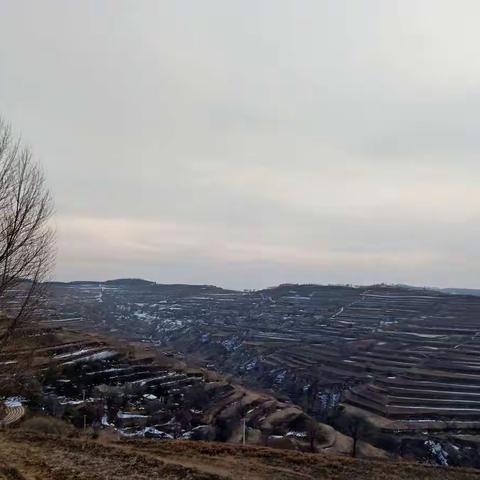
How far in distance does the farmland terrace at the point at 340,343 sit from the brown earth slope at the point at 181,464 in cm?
375

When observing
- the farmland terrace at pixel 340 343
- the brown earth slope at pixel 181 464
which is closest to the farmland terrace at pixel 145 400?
the farmland terrace at pixel 340 343

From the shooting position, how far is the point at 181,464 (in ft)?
34.2

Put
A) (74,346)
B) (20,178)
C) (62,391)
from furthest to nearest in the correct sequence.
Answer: (74,346)
(62,391)
(20,178)

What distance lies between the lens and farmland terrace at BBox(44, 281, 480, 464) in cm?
4772

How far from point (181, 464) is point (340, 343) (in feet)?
231

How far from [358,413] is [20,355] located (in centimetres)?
3903

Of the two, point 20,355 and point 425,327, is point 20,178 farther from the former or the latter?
point 425,327

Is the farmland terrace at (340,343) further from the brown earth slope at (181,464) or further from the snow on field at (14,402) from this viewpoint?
the snow on field at (14,402)

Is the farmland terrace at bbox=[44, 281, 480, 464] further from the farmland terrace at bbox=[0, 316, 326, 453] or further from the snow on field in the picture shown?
the snow on field

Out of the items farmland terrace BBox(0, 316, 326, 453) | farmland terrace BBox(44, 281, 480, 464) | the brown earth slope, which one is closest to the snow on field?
farmland terrace BBox(0, 316, 326, 453)

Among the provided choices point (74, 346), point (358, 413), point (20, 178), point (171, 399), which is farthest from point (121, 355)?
point (20, 178)

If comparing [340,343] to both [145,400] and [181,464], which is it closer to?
[145,400]

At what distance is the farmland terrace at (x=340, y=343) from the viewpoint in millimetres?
47719

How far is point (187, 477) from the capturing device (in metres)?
9.66
